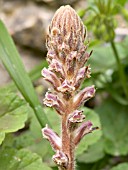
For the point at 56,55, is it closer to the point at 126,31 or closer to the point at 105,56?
the point at 105,56

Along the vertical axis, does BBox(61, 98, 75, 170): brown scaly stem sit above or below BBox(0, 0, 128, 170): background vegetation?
above

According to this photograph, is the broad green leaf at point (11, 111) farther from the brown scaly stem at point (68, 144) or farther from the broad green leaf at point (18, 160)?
the brown scaly stem at point (68, 144)

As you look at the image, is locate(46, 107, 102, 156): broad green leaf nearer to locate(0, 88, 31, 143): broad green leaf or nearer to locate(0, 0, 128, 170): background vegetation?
locate(0, 0, 128, 170): background vegetation

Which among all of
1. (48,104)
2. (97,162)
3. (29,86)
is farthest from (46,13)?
(48,104)

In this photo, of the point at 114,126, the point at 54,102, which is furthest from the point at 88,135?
the point at 54,102

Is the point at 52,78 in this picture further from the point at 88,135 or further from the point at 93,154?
the point at 93,154

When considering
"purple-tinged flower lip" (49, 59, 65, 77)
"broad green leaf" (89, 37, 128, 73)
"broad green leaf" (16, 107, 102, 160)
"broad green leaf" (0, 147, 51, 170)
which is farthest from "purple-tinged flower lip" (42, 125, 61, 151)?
"broad green leaf" (89, 37, 128, 73)
